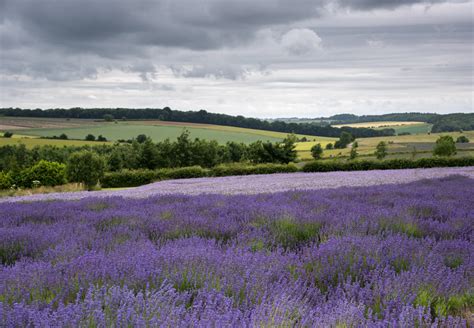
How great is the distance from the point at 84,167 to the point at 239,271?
25711 mm

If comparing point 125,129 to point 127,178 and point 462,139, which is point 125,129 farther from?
point 462,139

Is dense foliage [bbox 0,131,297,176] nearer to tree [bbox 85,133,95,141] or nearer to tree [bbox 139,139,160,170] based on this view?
tree [bbox 139,139,160,170]

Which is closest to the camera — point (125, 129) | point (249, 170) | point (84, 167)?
point (249, 170)

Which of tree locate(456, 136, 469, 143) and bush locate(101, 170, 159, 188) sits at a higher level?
tree locate(456, 136, 469, 143)

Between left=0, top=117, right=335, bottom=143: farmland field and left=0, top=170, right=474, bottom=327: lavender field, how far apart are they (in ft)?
226

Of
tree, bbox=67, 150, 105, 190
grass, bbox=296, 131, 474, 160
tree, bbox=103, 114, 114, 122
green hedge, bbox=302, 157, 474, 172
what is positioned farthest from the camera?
tree, bbox=103, 114, 114, 122

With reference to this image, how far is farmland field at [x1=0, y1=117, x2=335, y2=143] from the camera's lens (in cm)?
7781

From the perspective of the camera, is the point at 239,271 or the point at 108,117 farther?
the point at 108,117

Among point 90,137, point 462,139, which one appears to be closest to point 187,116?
point 90,137

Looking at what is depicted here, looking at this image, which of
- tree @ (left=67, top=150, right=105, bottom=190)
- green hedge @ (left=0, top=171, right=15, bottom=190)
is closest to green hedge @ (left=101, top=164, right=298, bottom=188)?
tree @ (left=67, top=150, right=105, bottom=190)

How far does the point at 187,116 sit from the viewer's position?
312 ft

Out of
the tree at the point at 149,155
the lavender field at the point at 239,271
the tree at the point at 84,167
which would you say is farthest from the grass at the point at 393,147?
the lavender field at the point at 239,271

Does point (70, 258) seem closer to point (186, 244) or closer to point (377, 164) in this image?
point (186, 244)

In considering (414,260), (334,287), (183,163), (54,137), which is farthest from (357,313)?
(54,137)
